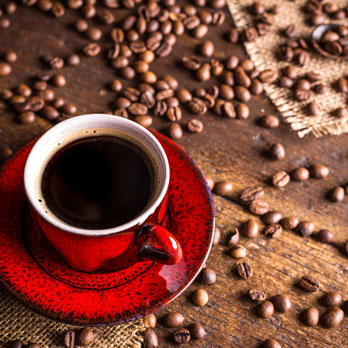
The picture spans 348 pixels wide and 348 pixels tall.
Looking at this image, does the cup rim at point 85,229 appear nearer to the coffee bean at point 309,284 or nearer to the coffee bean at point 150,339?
the coffee bean at point 150,339

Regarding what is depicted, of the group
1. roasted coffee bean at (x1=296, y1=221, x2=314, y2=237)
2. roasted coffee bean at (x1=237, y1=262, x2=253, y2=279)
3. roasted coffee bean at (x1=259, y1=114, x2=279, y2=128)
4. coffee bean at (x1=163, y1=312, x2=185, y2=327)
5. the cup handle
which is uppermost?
the cup handle

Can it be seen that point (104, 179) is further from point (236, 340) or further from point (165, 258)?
point (236, 340)

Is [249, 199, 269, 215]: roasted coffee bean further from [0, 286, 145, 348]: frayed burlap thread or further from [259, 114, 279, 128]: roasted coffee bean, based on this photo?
[0, 286, 145, 348]: frayed burlap thread

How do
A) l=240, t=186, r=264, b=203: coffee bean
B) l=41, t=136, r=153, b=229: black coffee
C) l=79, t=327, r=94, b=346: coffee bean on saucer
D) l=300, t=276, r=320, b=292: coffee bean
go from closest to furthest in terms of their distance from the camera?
l=41, t=136, r=153, b=229: black coffee → l=79, t=327, r=94, b=346: coffee bean on saucer → l=300, t=276, r=320, b=292: coffee bean → l=240, t=186, r=264, b=203: coffee bean

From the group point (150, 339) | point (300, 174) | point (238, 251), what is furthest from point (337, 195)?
point (150, 339)

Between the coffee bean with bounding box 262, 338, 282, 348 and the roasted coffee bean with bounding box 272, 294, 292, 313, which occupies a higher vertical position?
the roasted coffee bean with bounding box 272, 294, 292, 313

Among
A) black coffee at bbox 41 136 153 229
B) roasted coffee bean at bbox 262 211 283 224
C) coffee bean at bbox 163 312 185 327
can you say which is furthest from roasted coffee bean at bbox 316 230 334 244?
black coffee at bbox 41 136 153 229

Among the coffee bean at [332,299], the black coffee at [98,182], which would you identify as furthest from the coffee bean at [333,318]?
the black coffee at [98,182]
